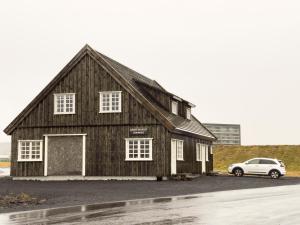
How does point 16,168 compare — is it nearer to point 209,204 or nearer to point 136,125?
point 136,125

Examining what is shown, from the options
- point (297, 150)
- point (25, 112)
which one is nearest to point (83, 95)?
point (25, 112)

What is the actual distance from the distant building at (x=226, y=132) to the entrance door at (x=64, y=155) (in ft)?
411

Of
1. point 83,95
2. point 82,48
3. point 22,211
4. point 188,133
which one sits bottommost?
point 22,211

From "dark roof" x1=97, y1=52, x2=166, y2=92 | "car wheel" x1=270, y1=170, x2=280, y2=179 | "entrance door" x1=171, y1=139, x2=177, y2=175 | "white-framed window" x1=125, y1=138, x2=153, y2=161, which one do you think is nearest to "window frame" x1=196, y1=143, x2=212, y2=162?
"car wheel" x1=270, y1=170, x2=280, y2=179

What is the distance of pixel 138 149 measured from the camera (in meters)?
30.9

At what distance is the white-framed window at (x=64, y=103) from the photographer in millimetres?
32781

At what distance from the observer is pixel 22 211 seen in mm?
13586

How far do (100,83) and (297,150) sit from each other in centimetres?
3702

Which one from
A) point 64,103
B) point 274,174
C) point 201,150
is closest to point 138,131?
point 64,103

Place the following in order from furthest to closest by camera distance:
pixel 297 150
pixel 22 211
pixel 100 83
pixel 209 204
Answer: pixel 297 150 < pixel 100 83 < pixel 209 204 < pixel 22 211

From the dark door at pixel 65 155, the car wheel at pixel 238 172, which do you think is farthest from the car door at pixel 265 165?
the dark door at pixel 65 155

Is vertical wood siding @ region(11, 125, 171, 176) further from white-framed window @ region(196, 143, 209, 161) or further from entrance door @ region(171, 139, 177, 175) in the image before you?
white-framed window @ region(196, 143, 209, 161)

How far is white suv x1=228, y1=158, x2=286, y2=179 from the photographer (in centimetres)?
3759

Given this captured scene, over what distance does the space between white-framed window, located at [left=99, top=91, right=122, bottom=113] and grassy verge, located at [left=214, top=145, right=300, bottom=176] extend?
31.0m
